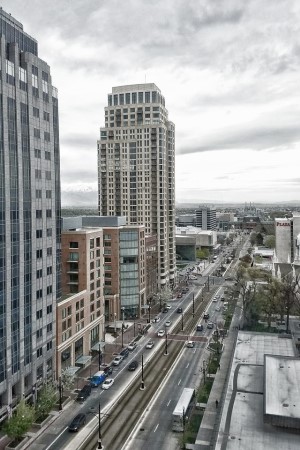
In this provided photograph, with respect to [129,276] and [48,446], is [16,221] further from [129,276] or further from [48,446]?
[129,276]

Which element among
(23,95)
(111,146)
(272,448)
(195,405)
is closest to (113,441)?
(195,405)

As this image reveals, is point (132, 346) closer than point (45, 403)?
No

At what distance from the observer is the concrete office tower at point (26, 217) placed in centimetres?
6819

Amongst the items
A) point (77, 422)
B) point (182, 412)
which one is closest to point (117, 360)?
point (77, 422)

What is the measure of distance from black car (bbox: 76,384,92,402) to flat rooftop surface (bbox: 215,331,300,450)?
90.9ft

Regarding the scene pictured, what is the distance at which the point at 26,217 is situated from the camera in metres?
74.3

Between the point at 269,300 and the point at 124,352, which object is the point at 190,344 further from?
the point at 269,300

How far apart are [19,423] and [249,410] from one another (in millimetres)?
33519

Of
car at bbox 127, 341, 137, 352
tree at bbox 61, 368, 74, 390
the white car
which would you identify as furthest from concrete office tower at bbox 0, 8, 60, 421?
the white car

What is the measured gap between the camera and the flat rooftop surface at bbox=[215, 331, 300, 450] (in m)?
49.6

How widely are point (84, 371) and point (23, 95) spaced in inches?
2304

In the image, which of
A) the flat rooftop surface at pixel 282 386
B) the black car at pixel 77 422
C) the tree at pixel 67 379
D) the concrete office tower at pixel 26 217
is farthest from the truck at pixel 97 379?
the flat rooftop surface at pixel 282 386

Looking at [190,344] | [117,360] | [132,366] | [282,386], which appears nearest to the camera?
[282,386]

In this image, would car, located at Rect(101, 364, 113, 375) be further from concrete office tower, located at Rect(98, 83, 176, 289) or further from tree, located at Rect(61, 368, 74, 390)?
concrete office tower, located at Rect(98, 83, 176, 289)
